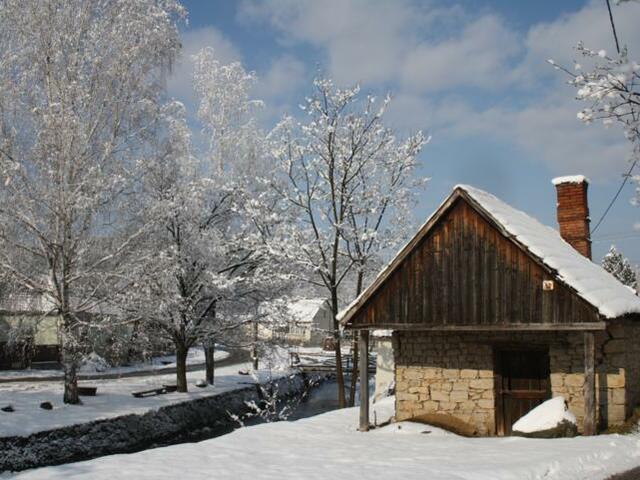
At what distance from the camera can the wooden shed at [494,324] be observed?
1448 centimetres

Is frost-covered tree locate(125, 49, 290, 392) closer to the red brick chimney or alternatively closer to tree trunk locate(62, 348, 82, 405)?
tree trunk locate(62, 348, 82, 405)

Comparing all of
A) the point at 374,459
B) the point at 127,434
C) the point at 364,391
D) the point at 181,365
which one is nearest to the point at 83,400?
the point at 127,434

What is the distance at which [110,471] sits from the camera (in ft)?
37.4

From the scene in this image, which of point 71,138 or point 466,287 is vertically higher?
point 71,138

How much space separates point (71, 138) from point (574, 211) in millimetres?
15287

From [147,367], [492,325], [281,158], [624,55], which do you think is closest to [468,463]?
[492,325]

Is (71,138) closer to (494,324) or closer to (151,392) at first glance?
(151,392)

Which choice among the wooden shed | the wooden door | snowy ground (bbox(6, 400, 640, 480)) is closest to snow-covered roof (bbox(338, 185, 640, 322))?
the wooden shed

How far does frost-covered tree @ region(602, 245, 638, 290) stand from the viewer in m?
49.2

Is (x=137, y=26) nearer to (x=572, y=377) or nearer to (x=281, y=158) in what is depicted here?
(x=281, y=158)

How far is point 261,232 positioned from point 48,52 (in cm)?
976

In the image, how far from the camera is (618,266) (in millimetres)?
49500

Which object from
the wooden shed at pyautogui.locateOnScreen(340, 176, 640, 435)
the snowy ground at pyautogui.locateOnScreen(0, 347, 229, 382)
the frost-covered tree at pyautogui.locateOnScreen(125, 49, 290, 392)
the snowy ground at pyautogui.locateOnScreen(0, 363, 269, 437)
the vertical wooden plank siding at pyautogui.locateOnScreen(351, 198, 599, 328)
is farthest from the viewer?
the snowy ground at pyautogui.locateOnScreen(0, 347, 229, 382)

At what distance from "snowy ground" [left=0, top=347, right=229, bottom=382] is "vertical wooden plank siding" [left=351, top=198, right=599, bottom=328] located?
69.5 ft
